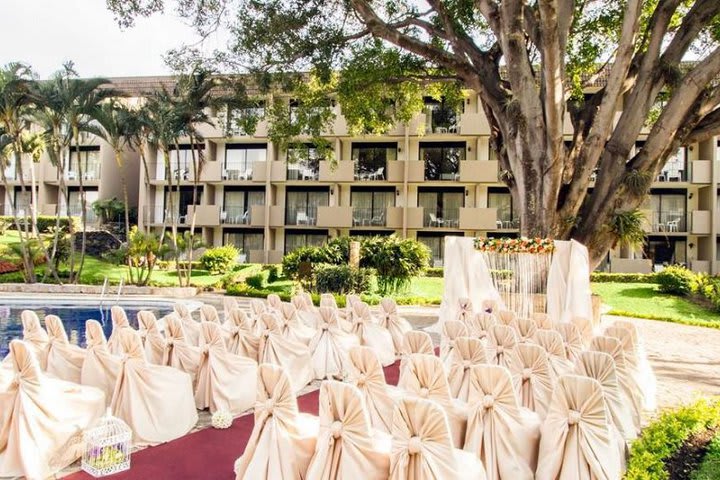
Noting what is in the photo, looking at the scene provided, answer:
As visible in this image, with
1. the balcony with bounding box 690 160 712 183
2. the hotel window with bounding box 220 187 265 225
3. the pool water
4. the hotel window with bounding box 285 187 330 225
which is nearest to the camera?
the pool water

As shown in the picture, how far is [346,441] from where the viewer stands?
4055mm

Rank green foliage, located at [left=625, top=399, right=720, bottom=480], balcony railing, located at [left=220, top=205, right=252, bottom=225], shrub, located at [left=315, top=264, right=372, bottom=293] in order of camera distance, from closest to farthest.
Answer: green foliage, located at [left=625, top=399, right=720, bottom=480] → shrub, located at [left=315, top=264, right=372, bottom=293] → balcony railing, located at [left=220, top=205, right=252, bottom=225]

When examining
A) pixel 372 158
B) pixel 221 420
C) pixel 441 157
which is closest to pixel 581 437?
pixel 221 420

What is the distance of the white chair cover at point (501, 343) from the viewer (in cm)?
675

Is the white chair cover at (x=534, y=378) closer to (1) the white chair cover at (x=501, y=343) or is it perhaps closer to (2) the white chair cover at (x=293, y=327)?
(1) the white chair cover at (x=501, y=343)

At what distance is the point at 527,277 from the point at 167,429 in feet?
27.8

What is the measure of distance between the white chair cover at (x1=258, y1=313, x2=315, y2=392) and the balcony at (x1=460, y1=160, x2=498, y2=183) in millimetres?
20406

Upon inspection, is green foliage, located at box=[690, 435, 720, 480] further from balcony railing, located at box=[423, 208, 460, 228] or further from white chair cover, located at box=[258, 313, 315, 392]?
balcony railing, located at box=[423, 208, 460, 228]

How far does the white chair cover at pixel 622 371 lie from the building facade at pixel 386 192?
68.4 ft

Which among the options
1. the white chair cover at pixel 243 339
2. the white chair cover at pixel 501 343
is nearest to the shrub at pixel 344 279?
the white chair cover at pixel 243 339

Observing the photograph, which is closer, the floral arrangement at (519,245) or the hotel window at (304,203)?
the floral arrangement at (519,245)

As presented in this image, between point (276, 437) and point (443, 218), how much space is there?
25.3 m

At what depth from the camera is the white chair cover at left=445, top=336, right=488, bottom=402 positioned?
6.11 meters

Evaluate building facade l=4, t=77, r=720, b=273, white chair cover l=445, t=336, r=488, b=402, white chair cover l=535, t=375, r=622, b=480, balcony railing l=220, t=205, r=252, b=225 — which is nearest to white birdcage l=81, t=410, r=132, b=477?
white chair cover l=445, t=336, r=488, b=402
